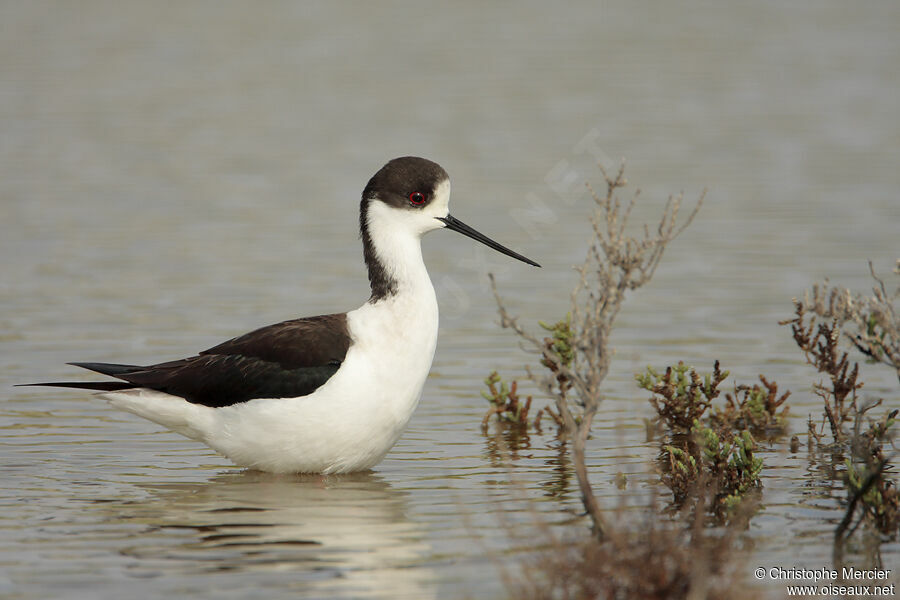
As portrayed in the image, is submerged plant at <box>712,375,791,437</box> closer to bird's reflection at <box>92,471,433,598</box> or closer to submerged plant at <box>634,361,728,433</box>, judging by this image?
submerged plant at <box>634,361,728,433</box>

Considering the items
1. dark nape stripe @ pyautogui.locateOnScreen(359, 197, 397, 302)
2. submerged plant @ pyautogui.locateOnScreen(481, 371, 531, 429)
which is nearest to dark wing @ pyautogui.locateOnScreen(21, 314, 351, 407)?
dark nape stripe @ pyautogui.locateOnScreen(359, 197, 397, 302)

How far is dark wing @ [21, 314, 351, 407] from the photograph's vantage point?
765cm

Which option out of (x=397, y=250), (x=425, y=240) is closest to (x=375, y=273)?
(x=397, y=250)

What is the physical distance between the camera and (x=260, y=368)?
786 cm

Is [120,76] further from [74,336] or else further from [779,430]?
[779,430]

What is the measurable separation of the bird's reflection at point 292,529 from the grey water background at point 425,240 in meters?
0.02

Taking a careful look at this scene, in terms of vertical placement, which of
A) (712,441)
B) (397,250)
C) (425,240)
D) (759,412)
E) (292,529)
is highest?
(425,240)

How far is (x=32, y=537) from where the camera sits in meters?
6.79

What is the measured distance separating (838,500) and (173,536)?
3415 mm

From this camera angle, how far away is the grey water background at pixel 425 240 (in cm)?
682

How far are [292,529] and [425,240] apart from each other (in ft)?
27.8

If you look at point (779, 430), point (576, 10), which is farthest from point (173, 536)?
point (576, 10)

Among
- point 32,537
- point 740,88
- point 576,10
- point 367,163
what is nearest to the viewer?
point 32,537

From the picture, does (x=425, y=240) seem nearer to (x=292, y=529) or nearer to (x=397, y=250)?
(x=397, y=250)
